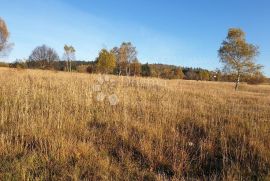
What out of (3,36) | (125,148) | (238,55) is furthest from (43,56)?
(125,148)

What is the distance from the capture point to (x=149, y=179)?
324 centimetres

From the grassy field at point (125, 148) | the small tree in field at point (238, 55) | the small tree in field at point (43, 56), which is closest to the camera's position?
the grassy field at point (125, 148)

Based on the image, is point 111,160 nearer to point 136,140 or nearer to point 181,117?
point 136,140

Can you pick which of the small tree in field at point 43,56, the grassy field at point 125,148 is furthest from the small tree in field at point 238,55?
the small tree in field at point 43,56

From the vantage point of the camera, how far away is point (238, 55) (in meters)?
25.6

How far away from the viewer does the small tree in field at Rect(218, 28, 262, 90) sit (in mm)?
25203

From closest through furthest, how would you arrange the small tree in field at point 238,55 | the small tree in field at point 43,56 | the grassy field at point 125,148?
the grassy field at point 125,148, the small tree in field at point 238,55, the small tree in field at point 43,56

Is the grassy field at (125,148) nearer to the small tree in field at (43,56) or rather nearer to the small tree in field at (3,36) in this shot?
the small tree in field at (3,36)

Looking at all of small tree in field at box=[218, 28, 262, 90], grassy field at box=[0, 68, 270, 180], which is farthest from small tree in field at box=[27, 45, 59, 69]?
grassy field at box=[0, 68, 270, 180]

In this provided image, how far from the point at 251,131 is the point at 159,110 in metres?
2.23

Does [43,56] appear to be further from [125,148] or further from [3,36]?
[125,148]

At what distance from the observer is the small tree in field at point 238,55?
25.2m

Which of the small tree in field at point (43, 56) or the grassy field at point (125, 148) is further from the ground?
the small tree in field at point (43, 56)

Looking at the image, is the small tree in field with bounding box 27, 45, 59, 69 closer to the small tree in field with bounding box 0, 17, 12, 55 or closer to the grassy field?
the small tree in field with bounding box 0, 17, 12, 55
